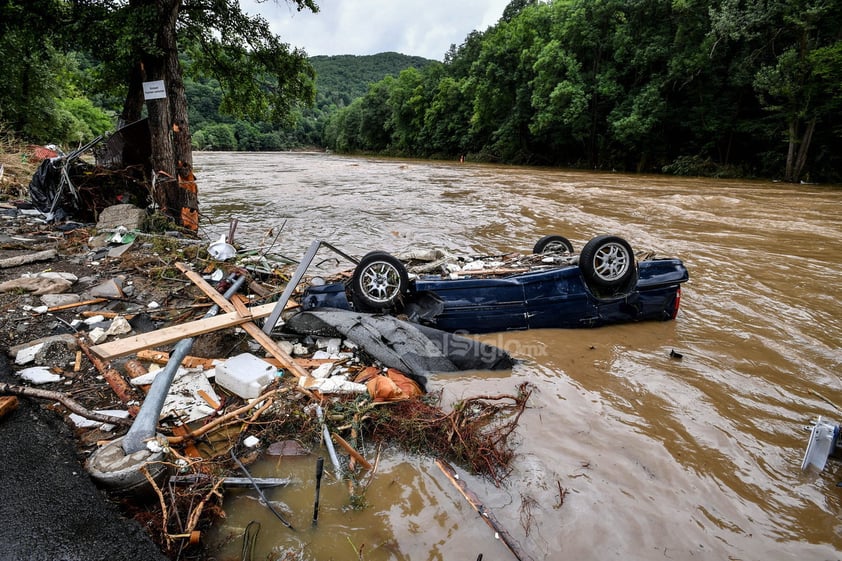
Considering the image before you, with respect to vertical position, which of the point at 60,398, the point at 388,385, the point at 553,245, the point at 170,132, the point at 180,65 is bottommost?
the point at 388,385

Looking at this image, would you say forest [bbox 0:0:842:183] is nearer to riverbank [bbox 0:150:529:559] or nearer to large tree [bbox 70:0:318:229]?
large tree [bbox 70:0:318:229]

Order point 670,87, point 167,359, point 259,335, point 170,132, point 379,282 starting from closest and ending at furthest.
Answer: point 167,359
point 259,335
point 379,282
point 170,132
point 670,87

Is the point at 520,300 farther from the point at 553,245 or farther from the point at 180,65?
the point at 180,65

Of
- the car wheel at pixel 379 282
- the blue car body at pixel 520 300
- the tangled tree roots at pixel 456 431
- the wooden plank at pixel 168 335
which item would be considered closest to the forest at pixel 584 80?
the wooden plank at pixel 168 335

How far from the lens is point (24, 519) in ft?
6.53

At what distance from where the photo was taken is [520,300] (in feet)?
15.9

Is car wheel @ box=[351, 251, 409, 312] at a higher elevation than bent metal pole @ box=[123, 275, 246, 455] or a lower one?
higher

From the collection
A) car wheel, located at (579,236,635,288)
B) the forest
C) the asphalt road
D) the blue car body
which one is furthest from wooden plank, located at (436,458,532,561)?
the forest

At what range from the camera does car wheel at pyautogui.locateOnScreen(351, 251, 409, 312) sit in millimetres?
4637

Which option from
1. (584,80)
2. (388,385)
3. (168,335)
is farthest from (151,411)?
(584,80)

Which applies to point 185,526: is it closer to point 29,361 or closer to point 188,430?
point 188,430

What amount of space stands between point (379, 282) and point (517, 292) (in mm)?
1626

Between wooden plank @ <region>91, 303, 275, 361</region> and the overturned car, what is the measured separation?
0.74 metres

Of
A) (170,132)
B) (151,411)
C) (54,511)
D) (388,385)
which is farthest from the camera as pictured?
(170,132)
